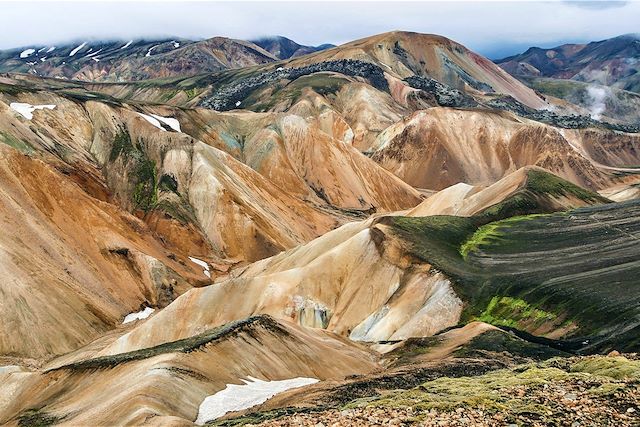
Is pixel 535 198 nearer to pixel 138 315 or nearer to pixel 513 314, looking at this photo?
pixel 513 314

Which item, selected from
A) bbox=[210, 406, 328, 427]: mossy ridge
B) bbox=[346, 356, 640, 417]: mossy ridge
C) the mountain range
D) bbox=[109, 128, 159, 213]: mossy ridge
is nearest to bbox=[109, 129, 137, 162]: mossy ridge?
bbox=[109, 128, 159, 213]: mossy ridge

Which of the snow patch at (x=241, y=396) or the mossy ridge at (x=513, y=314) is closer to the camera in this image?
the snow patch at (x=241, y=396)

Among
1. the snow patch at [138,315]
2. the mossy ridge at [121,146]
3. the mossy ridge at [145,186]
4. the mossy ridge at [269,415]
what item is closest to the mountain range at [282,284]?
the mossy ridge at [269,415]

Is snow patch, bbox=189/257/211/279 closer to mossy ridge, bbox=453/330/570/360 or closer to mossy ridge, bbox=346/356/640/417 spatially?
mossy ridge, bbox=453/330/570/360

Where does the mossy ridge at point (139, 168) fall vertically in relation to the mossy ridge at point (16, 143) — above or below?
below

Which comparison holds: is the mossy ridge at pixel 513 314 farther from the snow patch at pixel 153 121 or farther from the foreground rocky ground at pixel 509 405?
the snow patch at pixel 153 121

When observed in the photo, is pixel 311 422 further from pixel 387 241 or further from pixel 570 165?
pixel 570 165
